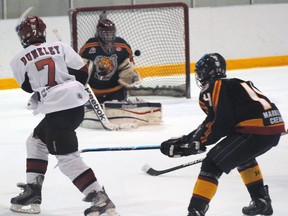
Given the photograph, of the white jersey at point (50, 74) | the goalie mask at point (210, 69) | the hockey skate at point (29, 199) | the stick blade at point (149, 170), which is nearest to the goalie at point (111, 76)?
the stick blade at point (149, 170)

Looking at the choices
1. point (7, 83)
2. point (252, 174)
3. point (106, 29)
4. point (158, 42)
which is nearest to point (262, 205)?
point (252, 174)

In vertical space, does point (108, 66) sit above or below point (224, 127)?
below

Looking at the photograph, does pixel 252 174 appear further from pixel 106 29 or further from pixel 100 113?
pixel 106 29

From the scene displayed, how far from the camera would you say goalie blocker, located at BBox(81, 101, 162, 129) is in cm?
643

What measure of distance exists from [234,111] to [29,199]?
3.53 feet

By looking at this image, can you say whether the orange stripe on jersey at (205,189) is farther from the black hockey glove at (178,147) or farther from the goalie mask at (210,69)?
the goalie mask at (210,69)

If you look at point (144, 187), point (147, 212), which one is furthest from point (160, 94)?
point (147, 212)

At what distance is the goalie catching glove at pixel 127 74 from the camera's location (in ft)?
21.8

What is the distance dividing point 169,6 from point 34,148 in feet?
13.6

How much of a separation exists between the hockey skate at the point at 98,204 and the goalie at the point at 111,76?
8.50 ft

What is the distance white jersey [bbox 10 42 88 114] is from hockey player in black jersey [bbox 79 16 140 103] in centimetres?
267

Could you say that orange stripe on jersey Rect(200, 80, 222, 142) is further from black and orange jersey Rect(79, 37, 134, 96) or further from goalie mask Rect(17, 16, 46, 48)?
black and orange jersey Rect(79, 37, 134, 96)

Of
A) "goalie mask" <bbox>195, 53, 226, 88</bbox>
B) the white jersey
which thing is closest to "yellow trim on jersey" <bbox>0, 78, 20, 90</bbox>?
the white jersey

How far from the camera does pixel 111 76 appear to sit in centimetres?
675
